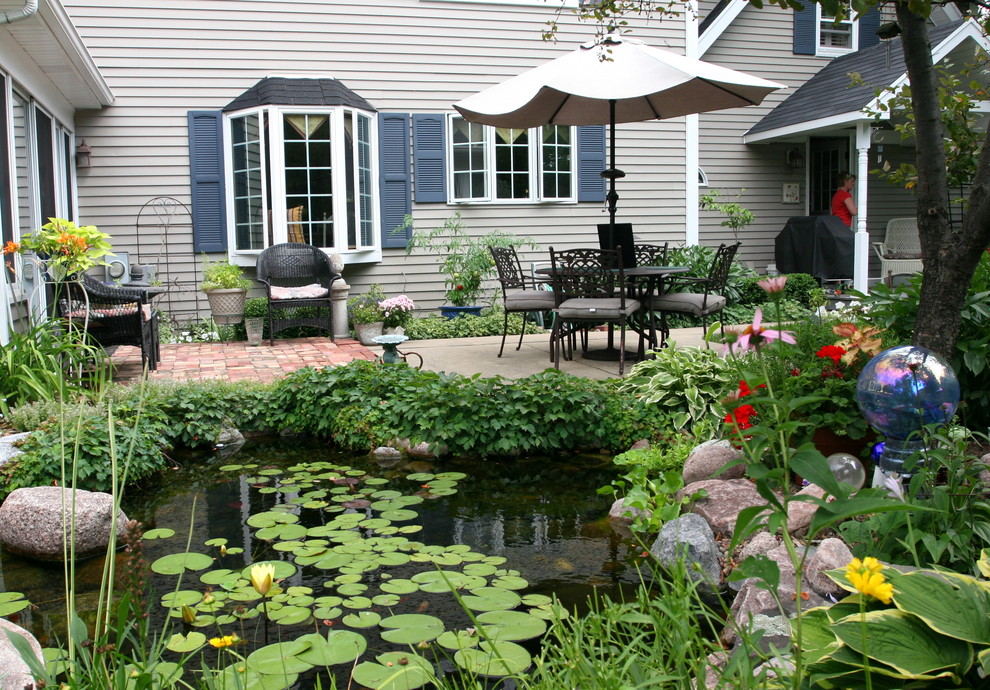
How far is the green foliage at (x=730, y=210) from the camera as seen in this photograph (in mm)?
11625

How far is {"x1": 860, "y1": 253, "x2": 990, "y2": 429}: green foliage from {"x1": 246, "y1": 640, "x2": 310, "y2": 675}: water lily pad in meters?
2.61

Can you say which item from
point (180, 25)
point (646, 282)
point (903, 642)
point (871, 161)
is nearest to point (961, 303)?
point (903, 642)

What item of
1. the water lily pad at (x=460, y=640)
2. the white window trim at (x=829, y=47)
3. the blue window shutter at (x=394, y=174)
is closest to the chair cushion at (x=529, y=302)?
the blue window shutter at (x=394, y=174)

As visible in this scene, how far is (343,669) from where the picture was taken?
2496 mm

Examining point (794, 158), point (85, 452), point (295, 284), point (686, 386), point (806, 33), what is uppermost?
point (806, 33)

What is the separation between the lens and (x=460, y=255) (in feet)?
33.1

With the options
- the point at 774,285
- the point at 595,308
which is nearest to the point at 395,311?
the point at 595,308

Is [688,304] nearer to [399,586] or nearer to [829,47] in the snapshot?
[399,586]

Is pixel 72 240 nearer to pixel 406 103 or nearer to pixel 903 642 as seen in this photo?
pixel 903 642

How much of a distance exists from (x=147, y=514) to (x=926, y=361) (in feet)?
11.1

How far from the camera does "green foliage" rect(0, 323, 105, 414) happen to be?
184 inches

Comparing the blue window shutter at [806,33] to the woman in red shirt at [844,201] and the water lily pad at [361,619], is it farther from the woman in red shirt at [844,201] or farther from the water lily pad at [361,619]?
the water lily pad at [361,619]

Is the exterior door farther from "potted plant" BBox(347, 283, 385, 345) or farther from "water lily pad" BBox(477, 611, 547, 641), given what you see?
"water lily pad" BBox(477, 611, 547, 641)

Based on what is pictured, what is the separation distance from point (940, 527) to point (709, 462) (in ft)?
6.04
